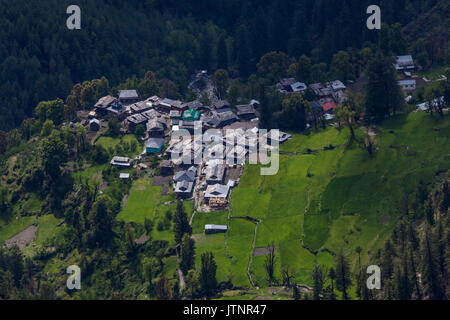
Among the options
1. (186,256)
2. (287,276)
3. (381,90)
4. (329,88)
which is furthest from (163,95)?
(287,276)

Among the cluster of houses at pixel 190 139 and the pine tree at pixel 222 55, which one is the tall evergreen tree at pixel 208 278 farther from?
the pine tree at pixel 222 55

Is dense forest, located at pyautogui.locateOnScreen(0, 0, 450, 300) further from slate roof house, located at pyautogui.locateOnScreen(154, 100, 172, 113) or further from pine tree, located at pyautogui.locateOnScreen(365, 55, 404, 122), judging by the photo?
slate roof house, located at pyautogui.locateOnScreen(154, 100, 172, 113)

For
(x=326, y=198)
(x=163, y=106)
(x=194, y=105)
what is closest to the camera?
(x=326, y=198)

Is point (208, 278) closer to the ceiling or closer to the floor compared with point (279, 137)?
closer to the floor

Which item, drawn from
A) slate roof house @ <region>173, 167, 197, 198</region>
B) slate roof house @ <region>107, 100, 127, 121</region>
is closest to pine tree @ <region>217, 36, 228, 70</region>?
slate roof house @ <region>107, 100, 127, 121</region>

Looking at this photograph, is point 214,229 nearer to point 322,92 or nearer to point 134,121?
point 134,121

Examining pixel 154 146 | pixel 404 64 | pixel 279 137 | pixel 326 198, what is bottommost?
pixel 326 198

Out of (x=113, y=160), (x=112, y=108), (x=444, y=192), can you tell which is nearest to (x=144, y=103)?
(x=112, y=108)

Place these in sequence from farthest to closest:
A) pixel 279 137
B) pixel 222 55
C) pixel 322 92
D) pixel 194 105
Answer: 1. pixel 222 55
2. pixel 322 92
3. pixel 194 105
4. pixel 279 137
